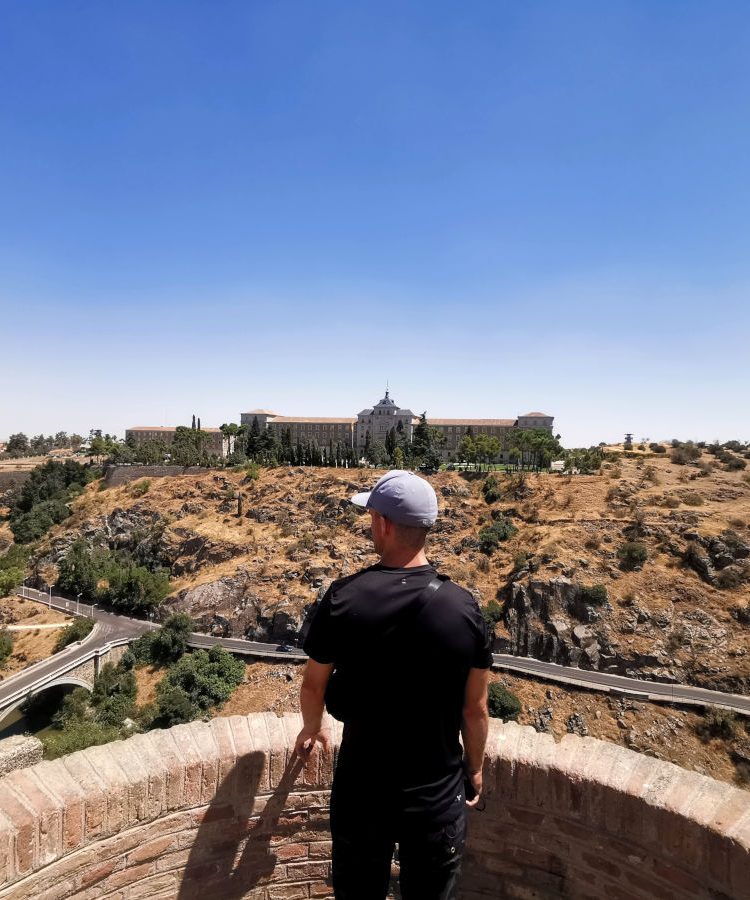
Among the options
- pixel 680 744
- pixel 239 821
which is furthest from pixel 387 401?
pixel 239 821

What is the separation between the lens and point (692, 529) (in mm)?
27141

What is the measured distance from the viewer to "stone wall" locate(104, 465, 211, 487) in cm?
4700

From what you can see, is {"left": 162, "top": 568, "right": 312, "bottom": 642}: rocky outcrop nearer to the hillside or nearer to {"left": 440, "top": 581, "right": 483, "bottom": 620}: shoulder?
the hillside

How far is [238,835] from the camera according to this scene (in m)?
2.58

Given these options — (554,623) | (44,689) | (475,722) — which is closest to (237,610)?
(44,689)

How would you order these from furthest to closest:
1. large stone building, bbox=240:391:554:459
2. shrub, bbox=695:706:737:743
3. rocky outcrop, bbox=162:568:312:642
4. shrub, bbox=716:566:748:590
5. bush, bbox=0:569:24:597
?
large stone building, bbox=240:391:554:459, bush, bbox=0:569:24:597, rocky outcrop, bbox=162:568:312:642, shrub, bbox=716:566:748:590, shrub, bbox=695:706:737:743

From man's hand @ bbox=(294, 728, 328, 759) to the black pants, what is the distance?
218 millimetres

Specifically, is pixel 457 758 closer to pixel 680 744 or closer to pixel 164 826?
pixel 164 826

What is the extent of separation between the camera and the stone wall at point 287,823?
2168 millimetres

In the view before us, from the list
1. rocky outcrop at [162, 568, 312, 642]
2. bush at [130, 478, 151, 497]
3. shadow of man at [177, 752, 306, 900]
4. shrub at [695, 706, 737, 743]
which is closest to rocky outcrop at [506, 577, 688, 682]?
shrub at [695, 706, 737, 743]

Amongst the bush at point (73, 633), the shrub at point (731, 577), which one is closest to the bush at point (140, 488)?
the bush at point (73, 633)

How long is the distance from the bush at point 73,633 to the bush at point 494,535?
23057mm

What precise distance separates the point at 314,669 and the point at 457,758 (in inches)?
23.1

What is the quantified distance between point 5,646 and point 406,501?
31.2 m
